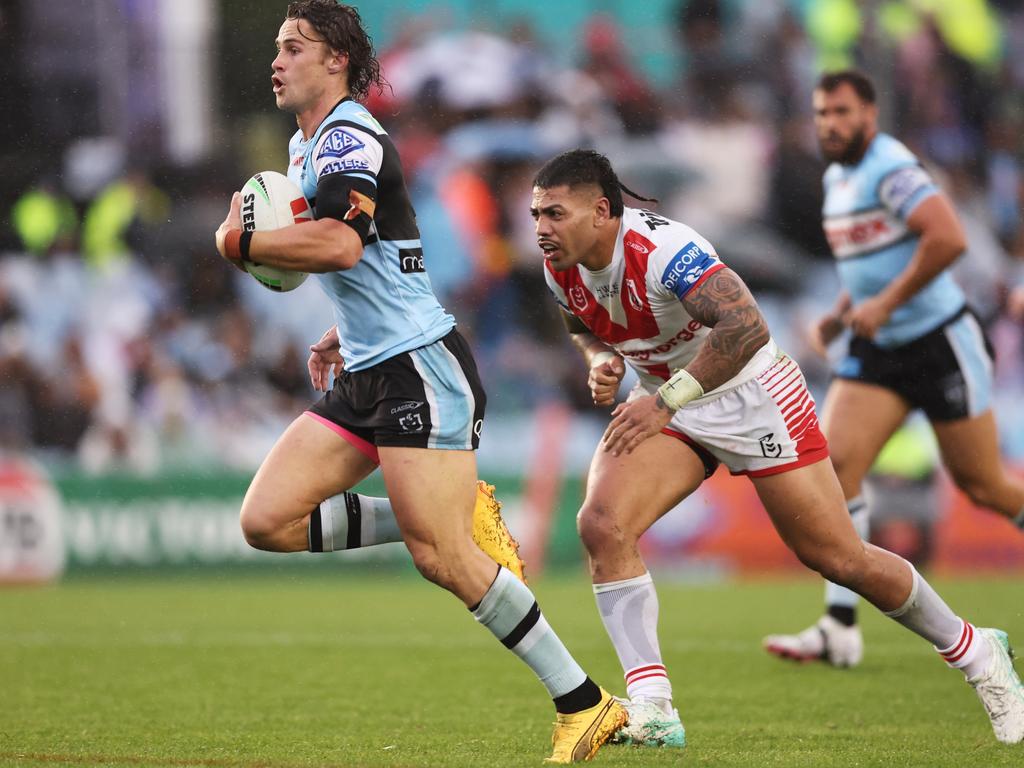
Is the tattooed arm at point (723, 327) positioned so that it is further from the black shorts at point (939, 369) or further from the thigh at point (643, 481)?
the black shorts at point (939, 369)

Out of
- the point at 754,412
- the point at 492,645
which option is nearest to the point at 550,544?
the point at 492,645

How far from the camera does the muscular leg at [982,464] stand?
7902mm

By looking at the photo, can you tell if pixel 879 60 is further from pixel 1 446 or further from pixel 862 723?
pixel 862 723

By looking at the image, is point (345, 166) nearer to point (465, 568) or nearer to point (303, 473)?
point (303, 473)

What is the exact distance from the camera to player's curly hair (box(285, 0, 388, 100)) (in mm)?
5566

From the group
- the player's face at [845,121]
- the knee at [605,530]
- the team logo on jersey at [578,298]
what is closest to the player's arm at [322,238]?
the team logo on jersey at [578,298]

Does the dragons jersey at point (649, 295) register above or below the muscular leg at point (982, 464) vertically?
above

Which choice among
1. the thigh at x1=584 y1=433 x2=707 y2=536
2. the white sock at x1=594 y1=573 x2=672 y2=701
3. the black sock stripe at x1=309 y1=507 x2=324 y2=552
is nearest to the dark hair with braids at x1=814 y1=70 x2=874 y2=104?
the thigh at x1=584 y1=433 x2=707 y2=536

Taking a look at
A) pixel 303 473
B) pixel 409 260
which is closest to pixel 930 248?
pixel 409 260

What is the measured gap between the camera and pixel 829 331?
8273 mm

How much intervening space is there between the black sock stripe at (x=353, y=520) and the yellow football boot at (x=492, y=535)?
0.50 metres

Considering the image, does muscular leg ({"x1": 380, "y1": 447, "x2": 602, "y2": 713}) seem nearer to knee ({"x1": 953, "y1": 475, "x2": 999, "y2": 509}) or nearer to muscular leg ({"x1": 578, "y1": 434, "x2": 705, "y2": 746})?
muscular leg ({"x1": 578, "y1": 434, "x2": 705, "y2": 746})

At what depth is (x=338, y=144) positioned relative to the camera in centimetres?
521

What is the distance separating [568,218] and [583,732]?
1.80 metres
